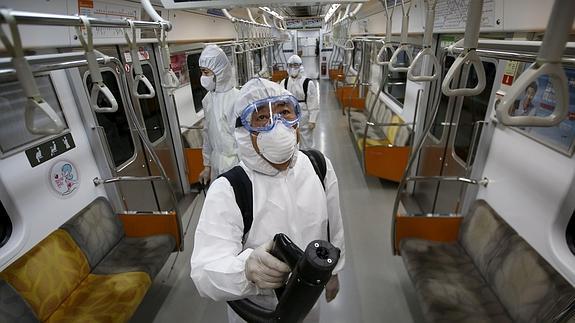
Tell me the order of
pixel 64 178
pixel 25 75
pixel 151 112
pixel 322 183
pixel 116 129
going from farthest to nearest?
pixel 151 112 < pixel 116 129 < pixel 64 178 < pixel 322 183 < pixel 25 75

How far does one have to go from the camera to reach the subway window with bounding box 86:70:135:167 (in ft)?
9.90

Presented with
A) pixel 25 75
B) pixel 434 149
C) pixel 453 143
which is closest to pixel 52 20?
pixel 25 75

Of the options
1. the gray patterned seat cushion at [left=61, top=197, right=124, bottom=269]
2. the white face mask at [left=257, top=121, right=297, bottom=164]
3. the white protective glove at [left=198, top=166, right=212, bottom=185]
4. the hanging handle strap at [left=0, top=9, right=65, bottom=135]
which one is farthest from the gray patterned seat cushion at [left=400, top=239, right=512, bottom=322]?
the gray patterned seat cushion at [left=61, top=197, right=124, bottom=269]

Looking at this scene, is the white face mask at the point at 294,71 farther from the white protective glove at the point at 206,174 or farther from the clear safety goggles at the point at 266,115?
the clear safety goggles at the point at 266,115

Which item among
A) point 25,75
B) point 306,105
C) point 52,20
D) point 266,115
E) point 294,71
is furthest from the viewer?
point 294,71

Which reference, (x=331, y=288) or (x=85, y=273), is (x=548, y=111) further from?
(x=85, y=273)

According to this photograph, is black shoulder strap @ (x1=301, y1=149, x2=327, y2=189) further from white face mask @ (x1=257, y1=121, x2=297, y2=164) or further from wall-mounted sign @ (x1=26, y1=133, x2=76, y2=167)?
wall-mounted sign @ (x1=26, y1=133, x2=76, y2=167)

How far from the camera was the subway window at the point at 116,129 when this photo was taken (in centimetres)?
302

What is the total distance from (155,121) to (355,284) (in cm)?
320

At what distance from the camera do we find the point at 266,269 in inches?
39.4

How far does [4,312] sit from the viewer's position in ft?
5.82

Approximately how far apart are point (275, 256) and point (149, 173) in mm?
3373

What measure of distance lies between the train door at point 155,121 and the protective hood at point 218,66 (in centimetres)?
95

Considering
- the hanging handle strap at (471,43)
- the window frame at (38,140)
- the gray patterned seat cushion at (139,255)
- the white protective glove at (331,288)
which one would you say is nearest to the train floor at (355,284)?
the gray patterned seat cushion at (139,255)
